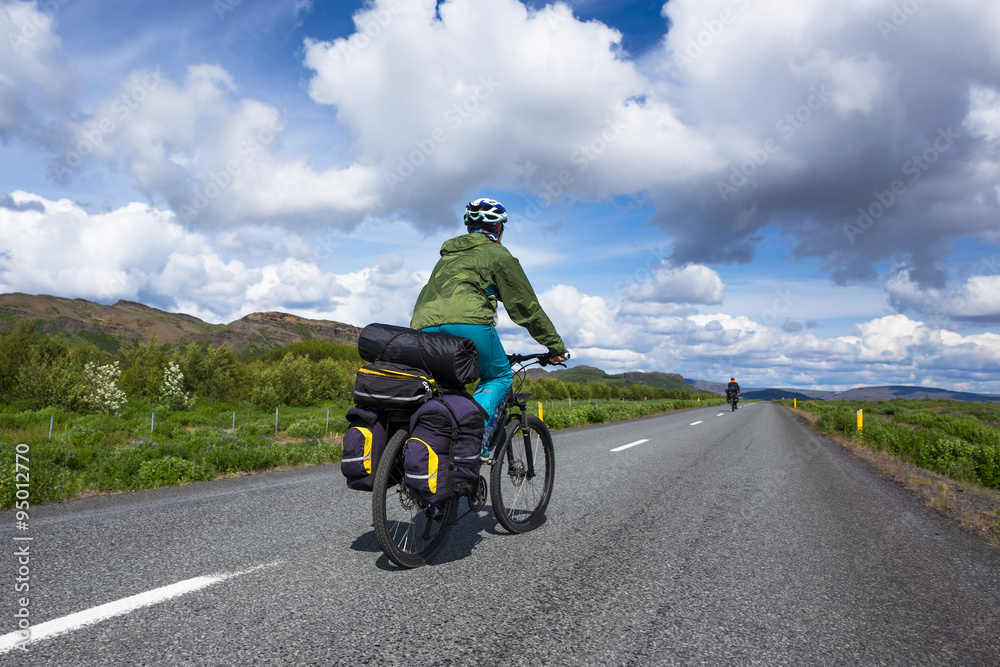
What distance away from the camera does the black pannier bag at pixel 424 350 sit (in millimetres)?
3119

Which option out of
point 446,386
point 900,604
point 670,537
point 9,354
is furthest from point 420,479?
point 9,354

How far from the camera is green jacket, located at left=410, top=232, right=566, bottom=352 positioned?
341cm

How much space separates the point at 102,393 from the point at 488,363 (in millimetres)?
42688

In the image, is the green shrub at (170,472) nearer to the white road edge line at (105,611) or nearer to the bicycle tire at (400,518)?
the white road edge line at (105,611)

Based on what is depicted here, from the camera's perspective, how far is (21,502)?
5.20 metres

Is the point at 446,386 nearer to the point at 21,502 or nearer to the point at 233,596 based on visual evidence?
the point at 233,596

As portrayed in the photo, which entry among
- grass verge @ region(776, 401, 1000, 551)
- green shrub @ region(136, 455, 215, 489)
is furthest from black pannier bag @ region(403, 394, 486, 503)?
green shrub @ region(136, 455, 215, 489)

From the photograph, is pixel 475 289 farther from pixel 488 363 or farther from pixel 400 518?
pixel 400 518

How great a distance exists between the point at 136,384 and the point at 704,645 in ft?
204

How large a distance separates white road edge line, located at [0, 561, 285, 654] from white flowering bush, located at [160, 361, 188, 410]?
51.6m

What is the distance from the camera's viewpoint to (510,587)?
2934 millimetres

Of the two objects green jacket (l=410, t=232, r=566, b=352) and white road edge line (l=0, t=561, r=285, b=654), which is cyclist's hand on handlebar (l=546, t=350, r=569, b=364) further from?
white road edge line (l=0, t=561, r=285, b=654)

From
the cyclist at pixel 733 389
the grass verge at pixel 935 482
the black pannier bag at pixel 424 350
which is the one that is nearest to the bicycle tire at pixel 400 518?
the black pannier bag at pixel 424 350

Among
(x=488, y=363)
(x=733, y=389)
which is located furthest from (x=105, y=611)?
(x=733, y=389)
